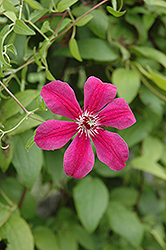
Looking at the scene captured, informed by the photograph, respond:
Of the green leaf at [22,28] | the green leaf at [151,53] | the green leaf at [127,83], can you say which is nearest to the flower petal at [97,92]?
the green leaf at [22,28]

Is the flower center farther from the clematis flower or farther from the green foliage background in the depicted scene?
the green foliage background

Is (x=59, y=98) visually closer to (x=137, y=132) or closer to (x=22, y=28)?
(x=22, y=28)

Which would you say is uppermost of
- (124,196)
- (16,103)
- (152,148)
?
(16,103)

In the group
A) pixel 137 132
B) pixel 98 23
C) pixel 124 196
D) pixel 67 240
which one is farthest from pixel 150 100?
pixel 67 240

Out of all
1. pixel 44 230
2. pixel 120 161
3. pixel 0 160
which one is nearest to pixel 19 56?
pixel 0 160

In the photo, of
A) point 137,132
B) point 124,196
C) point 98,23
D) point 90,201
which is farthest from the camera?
point 124,196

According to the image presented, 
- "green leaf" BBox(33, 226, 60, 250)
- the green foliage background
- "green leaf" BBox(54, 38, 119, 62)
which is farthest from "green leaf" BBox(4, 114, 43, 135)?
"green leaf" BBox(33, 226, 60, 250)

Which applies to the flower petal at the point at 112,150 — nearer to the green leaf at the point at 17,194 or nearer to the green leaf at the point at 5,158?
the green leaf at the point at 5,158
